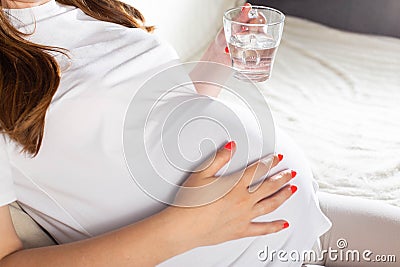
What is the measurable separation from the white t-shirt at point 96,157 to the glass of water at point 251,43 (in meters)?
0.09

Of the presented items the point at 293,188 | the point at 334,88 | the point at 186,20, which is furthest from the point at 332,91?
the point at 293,188

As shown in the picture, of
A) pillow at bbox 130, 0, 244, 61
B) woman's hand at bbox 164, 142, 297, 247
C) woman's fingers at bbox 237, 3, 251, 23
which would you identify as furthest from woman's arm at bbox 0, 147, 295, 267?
pillow at bbox 130, 0, 244, 61

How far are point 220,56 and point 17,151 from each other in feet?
1.40

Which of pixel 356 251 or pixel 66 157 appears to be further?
pixel 356 251

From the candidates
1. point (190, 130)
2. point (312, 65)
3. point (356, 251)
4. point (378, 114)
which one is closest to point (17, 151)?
point (190, 130)

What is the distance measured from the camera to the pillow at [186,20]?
1.99m

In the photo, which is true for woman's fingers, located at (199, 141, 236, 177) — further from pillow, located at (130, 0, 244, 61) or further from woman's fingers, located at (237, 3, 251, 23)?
pillow, located at (130, 0, 244, 61)

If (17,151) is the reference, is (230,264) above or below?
below

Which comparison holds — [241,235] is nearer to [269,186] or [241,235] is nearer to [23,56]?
[269,186]

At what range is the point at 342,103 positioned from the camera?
201cm

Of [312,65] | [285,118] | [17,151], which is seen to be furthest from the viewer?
[312,65]

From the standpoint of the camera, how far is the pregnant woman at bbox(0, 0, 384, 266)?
3.25 ft

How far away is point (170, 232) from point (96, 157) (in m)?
0.15

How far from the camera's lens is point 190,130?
1.07m
